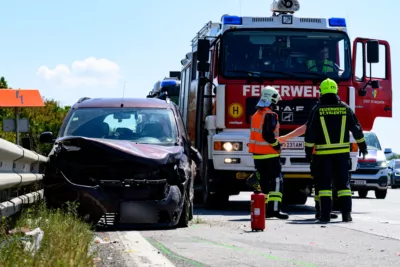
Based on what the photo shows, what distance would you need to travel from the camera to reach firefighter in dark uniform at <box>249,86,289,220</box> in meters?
13.4

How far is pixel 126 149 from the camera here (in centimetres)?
1035

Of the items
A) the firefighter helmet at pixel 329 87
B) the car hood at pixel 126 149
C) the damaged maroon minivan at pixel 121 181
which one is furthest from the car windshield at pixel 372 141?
the car hood at pixel 126 149

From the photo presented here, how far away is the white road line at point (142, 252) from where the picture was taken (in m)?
7.21

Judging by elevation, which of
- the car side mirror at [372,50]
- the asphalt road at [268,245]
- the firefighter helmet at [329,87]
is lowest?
the asphalt road at [268,245]

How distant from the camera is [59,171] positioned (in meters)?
10.5

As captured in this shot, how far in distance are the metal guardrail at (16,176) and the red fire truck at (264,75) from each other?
5.20 m

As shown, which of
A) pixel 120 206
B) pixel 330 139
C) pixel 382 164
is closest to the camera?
pixel 120 206

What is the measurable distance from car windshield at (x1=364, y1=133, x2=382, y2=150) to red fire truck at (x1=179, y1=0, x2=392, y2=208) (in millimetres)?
9086

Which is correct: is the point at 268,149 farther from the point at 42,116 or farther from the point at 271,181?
the point at 42,116

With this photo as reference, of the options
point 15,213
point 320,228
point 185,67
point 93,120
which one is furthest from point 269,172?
point 185,67

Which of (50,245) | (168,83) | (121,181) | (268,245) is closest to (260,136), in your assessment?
(121,181)

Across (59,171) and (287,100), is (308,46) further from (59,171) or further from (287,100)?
(59,171)

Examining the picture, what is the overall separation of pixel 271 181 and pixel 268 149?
476 mm

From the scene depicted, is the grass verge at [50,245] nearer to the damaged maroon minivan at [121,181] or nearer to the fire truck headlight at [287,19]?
the damaged maroon minivan at [121,181]
